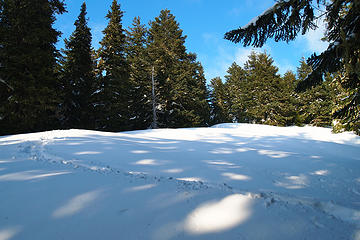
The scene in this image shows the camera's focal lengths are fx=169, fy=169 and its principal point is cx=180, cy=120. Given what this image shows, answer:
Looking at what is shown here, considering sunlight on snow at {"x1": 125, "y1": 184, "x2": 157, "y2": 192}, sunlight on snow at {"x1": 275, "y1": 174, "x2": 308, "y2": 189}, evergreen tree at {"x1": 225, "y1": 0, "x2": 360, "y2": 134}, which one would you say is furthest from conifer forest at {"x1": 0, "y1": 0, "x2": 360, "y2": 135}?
sunlight on snow at {"x1": 125, "y1": 184, "x2": 157, "y2": 192}

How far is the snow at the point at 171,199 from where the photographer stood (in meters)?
1.55

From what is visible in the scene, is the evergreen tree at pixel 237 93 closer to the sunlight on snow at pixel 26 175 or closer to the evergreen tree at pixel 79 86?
the evergreen tree at pixel 79 86

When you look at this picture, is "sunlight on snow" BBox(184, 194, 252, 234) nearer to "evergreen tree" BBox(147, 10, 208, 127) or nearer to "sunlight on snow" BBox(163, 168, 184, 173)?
"sunlight on snow" BBox(163, 168, 184, 173)

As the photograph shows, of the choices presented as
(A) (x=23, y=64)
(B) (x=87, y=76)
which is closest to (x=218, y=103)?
(B) (x=87, y=76)

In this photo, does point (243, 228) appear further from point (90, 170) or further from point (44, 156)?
point (44, 156)

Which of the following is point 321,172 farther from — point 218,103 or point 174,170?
point 218,103

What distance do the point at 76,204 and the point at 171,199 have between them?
108 cm

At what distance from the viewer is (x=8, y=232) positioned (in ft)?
4.86

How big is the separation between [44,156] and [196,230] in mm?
3757

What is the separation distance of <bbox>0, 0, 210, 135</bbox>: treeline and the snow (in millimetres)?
9605

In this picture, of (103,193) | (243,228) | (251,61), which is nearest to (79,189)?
(103,193)

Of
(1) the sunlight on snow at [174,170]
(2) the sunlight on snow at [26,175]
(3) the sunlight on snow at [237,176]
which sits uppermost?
(2) the sunlight on snow at [26,175]

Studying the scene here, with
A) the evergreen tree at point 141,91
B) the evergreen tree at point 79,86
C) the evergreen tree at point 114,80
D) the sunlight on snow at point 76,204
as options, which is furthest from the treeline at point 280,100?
the sunlight on snow at point 76,204

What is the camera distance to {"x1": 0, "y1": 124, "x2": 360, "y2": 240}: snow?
5.09 feet
